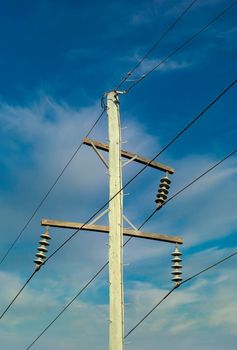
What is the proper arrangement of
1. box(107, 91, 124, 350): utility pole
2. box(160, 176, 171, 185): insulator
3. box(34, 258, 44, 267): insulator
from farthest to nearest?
box(160, 176, 171, 185): insulator
box(34, 258, 44, 267): insulator
box(107, 91, 124, 350): utility pole

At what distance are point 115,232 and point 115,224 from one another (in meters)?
0.17

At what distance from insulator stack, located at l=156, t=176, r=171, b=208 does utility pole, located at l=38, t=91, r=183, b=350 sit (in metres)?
0.37

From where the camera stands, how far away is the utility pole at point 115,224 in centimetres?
866

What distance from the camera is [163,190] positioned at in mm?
10641

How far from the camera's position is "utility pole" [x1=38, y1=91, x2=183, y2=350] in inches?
341

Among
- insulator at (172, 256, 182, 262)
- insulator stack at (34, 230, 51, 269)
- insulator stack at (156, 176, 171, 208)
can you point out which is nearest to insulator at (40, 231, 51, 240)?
insulator stack at (34, 230, 51, 269)

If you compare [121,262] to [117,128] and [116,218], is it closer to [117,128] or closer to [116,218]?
[116,218]

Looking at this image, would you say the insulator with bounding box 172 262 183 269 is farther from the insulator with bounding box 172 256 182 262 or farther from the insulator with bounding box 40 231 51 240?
the insulator with bounding box 40 231 51 240

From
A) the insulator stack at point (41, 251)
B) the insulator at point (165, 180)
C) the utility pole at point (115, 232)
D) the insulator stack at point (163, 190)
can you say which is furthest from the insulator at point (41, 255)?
the insulator at point (165, 180)

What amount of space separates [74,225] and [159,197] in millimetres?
2074

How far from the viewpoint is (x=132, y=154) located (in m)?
10.7

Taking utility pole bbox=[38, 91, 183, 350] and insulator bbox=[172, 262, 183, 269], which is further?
insulator bbox=[172, 262, 183, 269]

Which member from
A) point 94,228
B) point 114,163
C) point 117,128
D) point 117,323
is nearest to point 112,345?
point 117,323

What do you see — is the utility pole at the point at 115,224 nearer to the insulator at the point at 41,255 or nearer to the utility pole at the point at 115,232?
the utility pole at the point at 115,232
